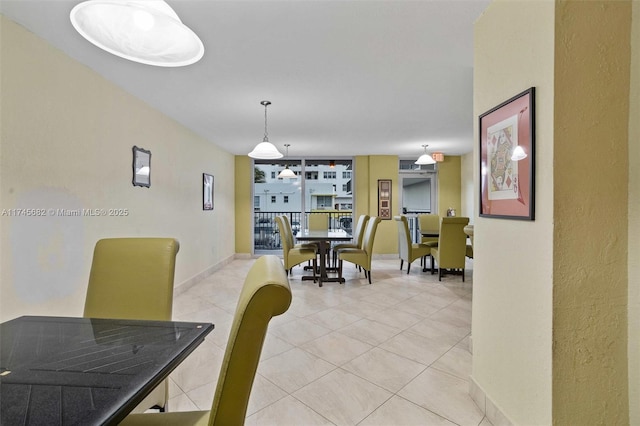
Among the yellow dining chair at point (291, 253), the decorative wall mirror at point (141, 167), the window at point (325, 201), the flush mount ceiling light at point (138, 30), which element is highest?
the flush mount ceiling light at point (138, 30)

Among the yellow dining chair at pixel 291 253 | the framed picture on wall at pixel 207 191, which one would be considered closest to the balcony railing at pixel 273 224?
the framed picture on wall at pixel 207 191

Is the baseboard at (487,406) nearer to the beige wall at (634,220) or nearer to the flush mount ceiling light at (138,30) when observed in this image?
the beige wall at (634,220)

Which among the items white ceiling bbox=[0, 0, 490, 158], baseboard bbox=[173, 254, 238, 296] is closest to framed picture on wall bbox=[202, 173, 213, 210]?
white ceiling bbox=[0, 0, 490, 158]

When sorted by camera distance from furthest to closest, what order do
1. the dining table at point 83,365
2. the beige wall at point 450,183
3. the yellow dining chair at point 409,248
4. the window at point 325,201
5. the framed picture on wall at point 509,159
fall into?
1. the window at point 325,201
2. the beige wall at point 450,183
3. the yellow dining chair at point 409,248
4. the framed picture on wall at point 509,159
5. the dining table at point 83,365

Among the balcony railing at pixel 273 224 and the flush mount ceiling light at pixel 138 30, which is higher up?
the flush mount ceiling light at pixel 138 30

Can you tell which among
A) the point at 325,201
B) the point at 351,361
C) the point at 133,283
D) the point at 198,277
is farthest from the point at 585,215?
the point at 325,201

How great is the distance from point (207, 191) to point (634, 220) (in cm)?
537

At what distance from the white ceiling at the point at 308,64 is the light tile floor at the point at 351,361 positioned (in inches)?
94.4

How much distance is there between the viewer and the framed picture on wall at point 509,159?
139 cm

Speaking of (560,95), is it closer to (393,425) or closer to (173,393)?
(393,425)

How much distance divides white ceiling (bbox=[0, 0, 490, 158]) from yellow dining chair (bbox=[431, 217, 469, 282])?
1501 mm

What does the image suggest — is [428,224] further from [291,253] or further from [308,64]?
[308,64]

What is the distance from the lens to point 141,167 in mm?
3393

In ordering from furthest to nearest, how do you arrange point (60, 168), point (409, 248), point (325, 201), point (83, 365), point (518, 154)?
point (325, 201), point (409, 248), point (60, 168), point (518, 154), point (83, 365)
